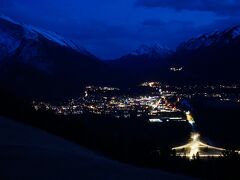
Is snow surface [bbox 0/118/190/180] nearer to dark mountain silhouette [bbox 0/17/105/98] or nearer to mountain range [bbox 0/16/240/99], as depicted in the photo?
dark mountain silhouette [bbox 0/17/105/98]

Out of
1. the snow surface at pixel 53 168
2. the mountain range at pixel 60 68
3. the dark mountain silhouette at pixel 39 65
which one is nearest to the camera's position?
the snow surface at pixel 53 168

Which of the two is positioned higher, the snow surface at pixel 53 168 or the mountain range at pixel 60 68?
the mountain range at pixel 60 68

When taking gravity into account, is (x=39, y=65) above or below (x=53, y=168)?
above

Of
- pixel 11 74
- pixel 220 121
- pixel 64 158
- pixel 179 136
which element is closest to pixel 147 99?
pixel 11 74

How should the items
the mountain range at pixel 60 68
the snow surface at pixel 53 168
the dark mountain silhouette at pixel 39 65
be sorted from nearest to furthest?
1. the snow surface at pixel 53 168
2. the dark mountain silhouette at pixel 39 65
3. the mountain range at pixel 60 68

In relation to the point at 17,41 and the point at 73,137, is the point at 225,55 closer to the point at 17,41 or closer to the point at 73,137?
the point at 17,41

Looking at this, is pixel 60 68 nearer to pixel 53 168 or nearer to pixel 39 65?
pixel 39 65

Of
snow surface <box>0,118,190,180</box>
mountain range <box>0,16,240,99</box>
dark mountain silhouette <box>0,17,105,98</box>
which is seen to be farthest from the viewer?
mountain range <box>0,16,240,99</box>

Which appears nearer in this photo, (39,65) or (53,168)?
(53,168)

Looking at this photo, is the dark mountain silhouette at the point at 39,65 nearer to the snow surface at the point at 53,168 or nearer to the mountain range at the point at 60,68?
the mountain range at the point at 60,68

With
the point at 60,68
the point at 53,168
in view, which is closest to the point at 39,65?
the point at 60,68

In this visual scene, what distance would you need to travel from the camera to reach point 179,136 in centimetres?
5141

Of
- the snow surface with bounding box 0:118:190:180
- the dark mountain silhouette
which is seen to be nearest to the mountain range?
the dark mountain silhouette

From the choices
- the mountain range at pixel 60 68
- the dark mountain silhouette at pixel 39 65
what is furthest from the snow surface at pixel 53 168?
the mountain range at pixel 60 68
